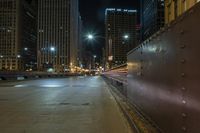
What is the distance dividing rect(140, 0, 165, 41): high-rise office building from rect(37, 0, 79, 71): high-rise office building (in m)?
140

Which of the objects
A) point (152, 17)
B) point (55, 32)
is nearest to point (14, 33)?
point (55, 32)

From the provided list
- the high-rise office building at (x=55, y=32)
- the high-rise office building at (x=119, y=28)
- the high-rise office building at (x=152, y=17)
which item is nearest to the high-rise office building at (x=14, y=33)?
the high-rise office building at (x=55, y=32)

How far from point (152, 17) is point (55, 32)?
159212 millimetres

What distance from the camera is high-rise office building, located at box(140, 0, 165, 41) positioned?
1607 centimetres

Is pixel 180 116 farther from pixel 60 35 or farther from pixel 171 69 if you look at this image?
pixel 60 35

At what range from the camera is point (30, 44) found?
193 meters

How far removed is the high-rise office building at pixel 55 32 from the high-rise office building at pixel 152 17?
13985 cm

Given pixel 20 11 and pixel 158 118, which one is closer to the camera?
pixel 158 118

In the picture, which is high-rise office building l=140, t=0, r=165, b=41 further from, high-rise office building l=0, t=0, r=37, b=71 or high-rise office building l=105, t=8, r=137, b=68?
high-rise office building l=0, t=0, r=37, b=71

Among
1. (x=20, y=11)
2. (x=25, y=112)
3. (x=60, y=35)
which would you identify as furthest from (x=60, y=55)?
(x=25, y=112)

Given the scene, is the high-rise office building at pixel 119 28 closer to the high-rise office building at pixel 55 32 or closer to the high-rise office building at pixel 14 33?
the high-rise office building at pixel 55 32

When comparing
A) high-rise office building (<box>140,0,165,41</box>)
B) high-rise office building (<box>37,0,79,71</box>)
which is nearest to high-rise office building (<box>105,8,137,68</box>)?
high-rise office building (<box>140,0,165,41</box>)

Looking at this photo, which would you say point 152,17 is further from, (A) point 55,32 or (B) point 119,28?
(A) point 55,32

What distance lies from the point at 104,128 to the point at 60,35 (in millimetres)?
170889
